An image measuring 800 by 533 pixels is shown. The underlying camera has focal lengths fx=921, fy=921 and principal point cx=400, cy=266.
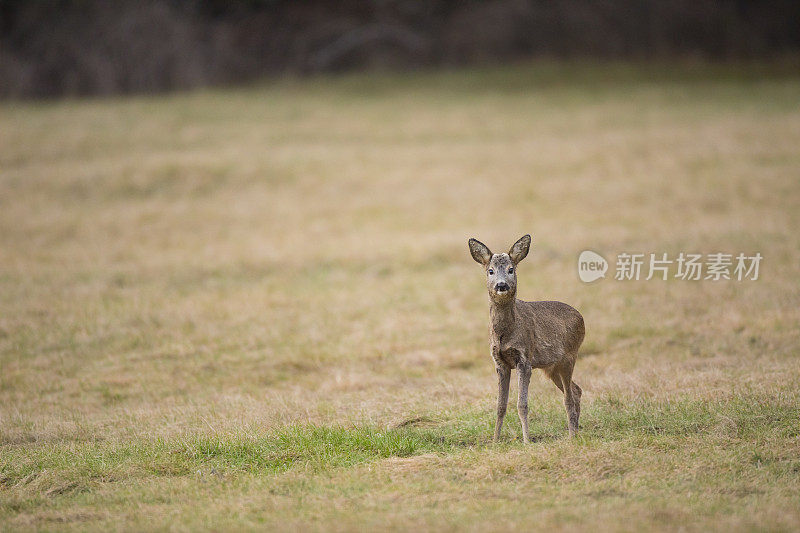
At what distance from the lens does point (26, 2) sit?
3934cm

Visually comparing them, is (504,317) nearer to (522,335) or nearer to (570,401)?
(522,335)

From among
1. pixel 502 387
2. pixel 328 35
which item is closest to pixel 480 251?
pixel 502 387

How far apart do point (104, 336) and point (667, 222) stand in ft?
38.7

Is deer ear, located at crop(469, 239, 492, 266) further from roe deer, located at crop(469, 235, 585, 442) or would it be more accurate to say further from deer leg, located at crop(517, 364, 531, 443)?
deer leg, located at crop(517, 364, 531, 443)

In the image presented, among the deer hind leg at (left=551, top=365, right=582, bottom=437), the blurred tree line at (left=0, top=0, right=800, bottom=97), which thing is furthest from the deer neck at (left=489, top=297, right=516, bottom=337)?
the blurred tree line at (left=0, top=0, right=800, bottom=97)

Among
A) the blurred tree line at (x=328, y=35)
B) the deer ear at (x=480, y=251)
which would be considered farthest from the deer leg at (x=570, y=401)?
the blurred tree line at (x=328, y=35)

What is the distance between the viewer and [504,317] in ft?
26.3

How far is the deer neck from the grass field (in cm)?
107

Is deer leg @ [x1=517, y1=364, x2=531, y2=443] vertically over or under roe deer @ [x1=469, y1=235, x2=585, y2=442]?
under

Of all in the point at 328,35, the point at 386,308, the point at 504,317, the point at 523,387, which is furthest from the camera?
the point at 328,35

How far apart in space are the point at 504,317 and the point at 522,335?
22 cm

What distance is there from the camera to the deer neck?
26.3 feet

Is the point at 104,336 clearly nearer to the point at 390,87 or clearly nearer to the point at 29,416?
the point at 29,416

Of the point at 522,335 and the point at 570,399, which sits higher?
the point at 522,335
